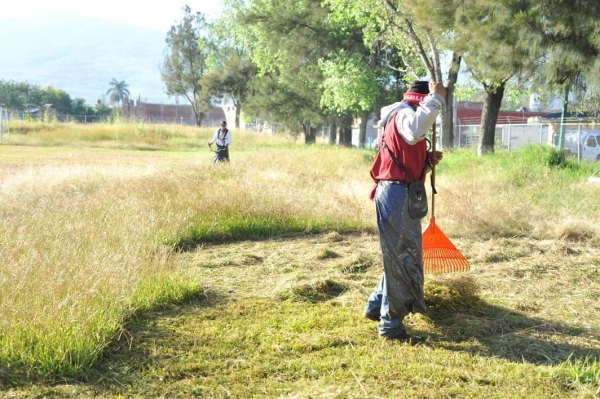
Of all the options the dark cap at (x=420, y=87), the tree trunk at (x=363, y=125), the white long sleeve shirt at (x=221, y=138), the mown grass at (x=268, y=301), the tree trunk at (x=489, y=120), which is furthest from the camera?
the tree trunk at (x=363, y=125)

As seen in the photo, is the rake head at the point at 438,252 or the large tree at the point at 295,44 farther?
the large tree at the point at 295,44

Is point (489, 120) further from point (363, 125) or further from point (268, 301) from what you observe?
point (363, 125)

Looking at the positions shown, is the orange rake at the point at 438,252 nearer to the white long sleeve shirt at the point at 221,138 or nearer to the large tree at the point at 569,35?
the large tree at the point at 569,35

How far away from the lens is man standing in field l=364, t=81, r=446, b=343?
4.54 meters

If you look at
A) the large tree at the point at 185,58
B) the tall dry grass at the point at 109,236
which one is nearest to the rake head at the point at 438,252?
the tall dry grass at the point at 109,236

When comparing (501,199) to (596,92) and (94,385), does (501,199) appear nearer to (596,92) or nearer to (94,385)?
(596,92)

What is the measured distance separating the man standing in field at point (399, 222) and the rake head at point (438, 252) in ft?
2.42

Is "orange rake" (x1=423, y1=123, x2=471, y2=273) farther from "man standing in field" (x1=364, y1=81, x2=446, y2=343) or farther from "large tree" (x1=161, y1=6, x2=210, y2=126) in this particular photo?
"large tree" (x1=161, y1=6, x2=210, y2=126)

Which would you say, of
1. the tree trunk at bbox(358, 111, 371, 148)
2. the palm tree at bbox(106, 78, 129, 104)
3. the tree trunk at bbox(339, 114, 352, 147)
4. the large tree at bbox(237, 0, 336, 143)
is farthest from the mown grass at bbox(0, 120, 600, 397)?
the palm tree at bbox(106, 78, 129, 104)

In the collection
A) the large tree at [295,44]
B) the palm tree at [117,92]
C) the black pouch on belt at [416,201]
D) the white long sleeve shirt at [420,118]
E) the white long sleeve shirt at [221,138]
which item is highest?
the palm tree at [117,92]

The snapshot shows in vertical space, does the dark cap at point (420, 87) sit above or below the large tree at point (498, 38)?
below

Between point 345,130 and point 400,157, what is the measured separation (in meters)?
31.8

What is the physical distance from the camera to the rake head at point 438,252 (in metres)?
5.32

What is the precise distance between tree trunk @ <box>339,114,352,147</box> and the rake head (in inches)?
1146
